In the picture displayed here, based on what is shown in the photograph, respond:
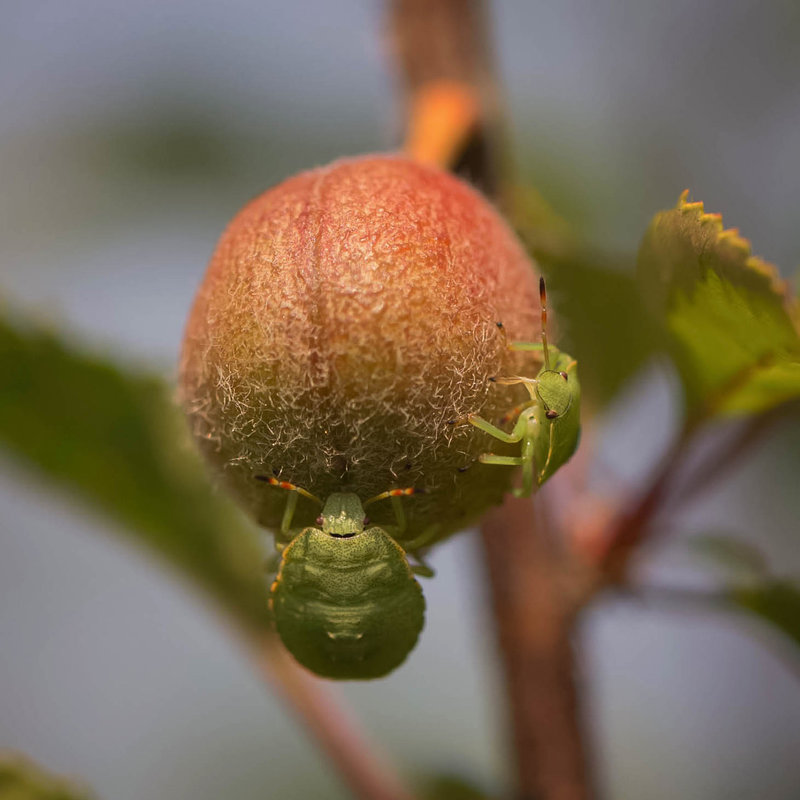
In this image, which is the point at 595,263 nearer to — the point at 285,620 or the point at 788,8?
the point at 285,620

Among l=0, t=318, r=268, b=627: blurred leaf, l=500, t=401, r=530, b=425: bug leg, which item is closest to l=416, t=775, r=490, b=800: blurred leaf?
l=0, t=318, r=268, b=627: blurred leaf

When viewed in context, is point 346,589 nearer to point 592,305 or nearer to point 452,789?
point 592,305

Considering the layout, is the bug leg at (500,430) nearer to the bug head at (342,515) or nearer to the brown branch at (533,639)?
the bug head at (342,515)

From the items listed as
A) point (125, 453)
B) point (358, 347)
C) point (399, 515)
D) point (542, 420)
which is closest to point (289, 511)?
point (399, 515)

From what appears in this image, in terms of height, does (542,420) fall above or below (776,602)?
above

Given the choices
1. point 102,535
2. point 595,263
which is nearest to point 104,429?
point 102,535

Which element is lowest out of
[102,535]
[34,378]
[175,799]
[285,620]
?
[175,799]
